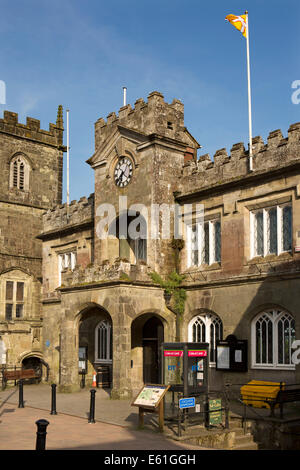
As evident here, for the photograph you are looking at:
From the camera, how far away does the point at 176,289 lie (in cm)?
2459

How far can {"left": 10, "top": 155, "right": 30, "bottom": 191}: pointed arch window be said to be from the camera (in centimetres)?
3541

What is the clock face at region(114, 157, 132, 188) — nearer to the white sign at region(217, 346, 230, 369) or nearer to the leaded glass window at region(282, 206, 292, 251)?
the leaded glass window at region(282, 206, 292, 251)

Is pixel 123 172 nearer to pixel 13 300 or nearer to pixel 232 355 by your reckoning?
pixel 232 355

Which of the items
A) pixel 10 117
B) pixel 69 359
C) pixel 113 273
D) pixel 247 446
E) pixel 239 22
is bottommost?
pixel 247 446

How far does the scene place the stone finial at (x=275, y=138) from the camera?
21.5m

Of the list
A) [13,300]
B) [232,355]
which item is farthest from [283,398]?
[13,300]

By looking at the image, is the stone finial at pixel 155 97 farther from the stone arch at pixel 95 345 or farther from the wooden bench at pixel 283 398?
the wooden bench at pixel 283 398

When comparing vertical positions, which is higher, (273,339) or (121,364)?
(273,339)

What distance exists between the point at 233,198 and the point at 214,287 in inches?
142

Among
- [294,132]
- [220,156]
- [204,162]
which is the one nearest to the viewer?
[294,132]

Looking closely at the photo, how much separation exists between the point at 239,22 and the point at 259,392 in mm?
14037

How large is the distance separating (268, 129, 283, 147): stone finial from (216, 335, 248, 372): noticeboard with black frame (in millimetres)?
7315

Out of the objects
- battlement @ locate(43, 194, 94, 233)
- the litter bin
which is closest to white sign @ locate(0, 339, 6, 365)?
battlement @ locate(43, 194, 94, 233)
